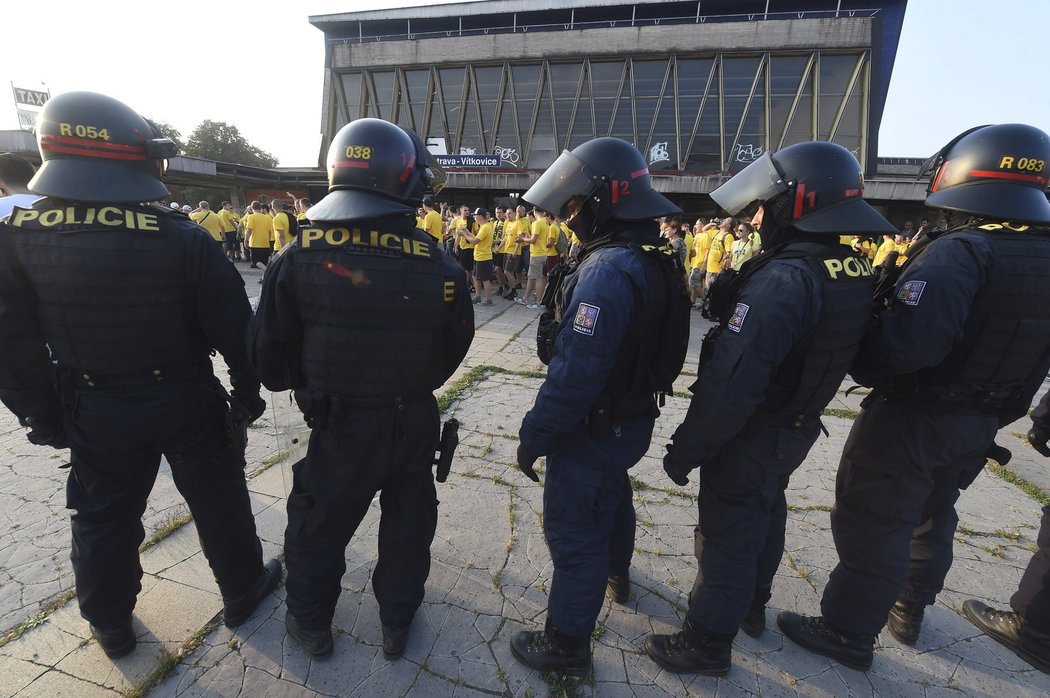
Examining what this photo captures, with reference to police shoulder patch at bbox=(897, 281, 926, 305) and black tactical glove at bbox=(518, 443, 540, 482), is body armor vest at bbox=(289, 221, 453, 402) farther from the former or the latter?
police shoulder patch at bbox=(897, 281, 926, 305)

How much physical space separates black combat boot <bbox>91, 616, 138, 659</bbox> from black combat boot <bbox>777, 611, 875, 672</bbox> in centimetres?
294

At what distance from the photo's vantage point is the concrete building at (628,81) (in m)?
22.8

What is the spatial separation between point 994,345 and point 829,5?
31273 millimetres

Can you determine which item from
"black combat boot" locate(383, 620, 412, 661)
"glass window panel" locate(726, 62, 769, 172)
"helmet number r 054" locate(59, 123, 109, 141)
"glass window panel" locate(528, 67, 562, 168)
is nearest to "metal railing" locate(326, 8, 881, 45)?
"glass window panel" locate(528, 67, 562, 168)

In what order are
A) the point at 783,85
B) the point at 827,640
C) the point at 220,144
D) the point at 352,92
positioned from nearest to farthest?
the point at 827,640 < the point at 783,85 < the point at 352,92 < the point at 220,144

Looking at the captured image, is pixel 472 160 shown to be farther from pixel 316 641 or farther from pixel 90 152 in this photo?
pixel 316 641

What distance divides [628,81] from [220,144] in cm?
4078

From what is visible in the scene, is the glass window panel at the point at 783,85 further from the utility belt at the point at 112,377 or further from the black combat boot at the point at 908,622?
the utility belt at the point at 112,377

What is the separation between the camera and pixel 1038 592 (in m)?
2.21

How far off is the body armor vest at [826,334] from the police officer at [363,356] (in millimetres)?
1324

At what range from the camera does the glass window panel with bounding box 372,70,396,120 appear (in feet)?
92.2

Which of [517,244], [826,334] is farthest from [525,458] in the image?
[517,244]

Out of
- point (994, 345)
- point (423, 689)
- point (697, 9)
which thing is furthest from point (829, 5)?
point (423, 689)

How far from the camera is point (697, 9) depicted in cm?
2562
